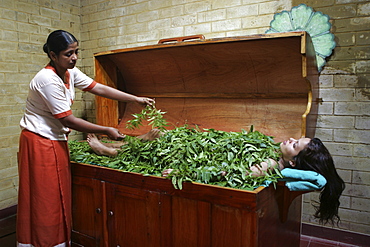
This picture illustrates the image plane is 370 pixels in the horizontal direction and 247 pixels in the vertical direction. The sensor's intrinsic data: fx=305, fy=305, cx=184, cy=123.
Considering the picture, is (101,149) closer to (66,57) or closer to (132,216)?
(132,216)

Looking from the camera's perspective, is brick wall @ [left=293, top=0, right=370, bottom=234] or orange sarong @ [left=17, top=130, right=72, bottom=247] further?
brick wall @ [left=293, top=0, right=370, bottom=234]

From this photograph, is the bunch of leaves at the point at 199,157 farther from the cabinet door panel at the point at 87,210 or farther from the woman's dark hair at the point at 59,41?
the woman's dark hair at the point at 59,41

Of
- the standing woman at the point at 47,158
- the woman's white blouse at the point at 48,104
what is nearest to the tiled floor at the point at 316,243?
the standing woman at the point at 47,158

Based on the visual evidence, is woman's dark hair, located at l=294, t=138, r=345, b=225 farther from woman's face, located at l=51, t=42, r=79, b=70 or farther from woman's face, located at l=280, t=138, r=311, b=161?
woman's face, located at l=51, t=42, r=79, b=70

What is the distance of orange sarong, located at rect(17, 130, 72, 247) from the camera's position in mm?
2066

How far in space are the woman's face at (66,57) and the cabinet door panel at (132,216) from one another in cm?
86

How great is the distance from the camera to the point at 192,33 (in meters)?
3.13

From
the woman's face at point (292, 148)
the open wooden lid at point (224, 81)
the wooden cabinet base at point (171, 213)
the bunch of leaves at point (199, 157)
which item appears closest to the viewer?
the wooden cabinet base at point (171, 213)

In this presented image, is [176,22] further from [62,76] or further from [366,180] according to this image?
[366,180]

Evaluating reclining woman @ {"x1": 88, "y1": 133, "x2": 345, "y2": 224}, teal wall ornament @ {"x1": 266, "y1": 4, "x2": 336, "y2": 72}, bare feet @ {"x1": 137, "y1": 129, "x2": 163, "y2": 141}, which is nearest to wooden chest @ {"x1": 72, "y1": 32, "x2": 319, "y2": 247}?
reclining woman @ {"x1": 88, "y1": 133, "x2": 345, "y2": 224}

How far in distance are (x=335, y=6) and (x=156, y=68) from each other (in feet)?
5.34

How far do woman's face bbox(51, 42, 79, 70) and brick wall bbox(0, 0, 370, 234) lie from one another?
1440mm

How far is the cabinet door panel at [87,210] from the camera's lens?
2.19m

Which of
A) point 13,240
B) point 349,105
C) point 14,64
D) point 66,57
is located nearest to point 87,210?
point 13,240
